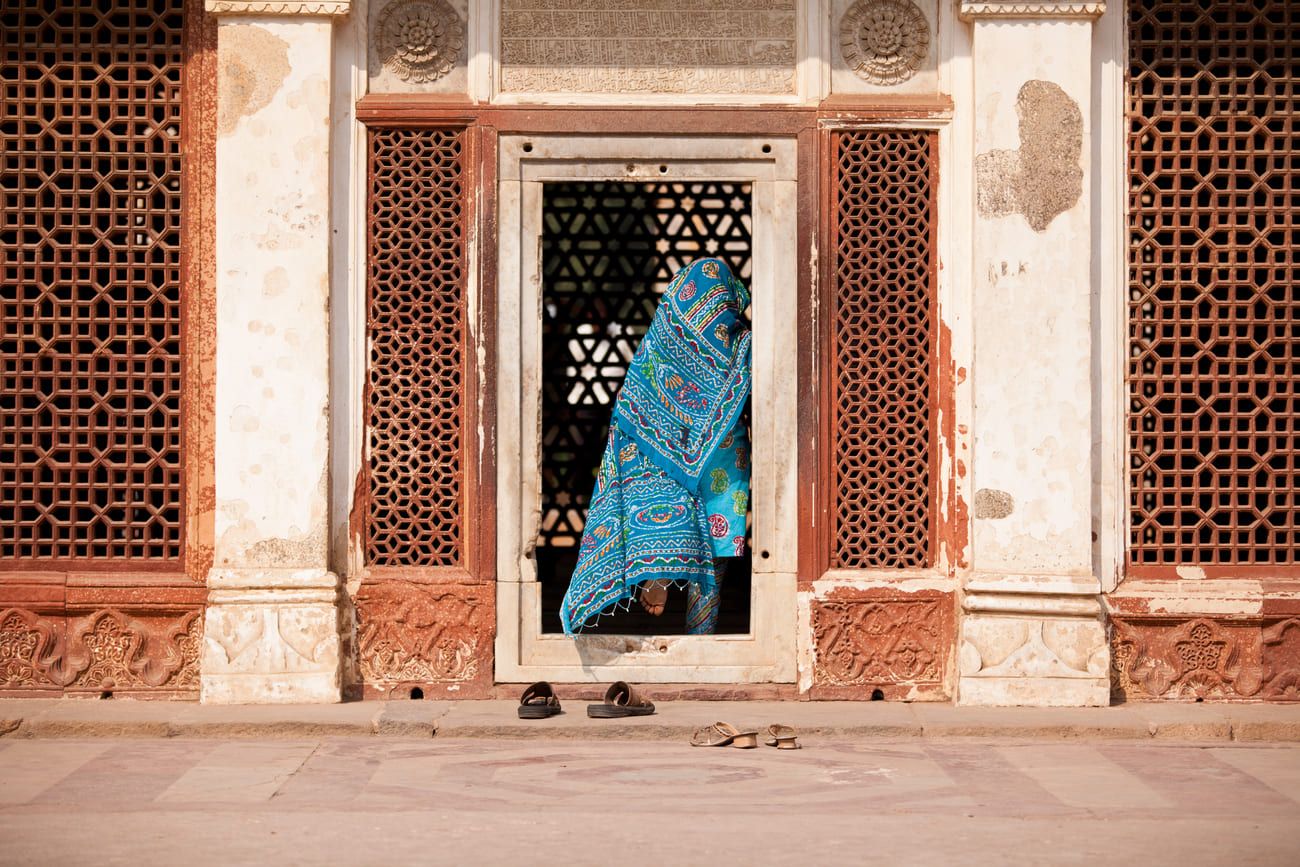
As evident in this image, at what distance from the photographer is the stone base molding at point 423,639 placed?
298 inches

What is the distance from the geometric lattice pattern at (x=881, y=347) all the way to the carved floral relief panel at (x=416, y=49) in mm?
1758

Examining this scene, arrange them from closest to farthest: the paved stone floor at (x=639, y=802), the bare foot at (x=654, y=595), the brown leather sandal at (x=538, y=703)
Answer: the paved stone floor at (x=639, y=802)
the brown leather sandal at (x=538, y=703)
the bare foot at (x=654, y=595)

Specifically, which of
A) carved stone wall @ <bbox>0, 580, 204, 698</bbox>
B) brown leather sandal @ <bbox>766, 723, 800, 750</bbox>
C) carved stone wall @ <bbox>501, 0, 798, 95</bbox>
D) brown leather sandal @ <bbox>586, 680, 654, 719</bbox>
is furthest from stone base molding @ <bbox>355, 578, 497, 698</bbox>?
carved stone wall @ <bbox>501, 0, 798, 95</bbox>

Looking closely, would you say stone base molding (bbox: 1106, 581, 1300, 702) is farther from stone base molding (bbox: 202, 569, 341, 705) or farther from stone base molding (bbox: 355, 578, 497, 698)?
stone base molding (bbox: 202, 569, 341, 705)

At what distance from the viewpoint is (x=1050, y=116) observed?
7453 mm

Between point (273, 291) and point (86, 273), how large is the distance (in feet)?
2.98

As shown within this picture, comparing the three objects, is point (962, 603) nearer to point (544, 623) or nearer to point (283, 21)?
point (544, 623)

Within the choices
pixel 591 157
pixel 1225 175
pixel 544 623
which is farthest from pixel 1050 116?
pixel 544 623

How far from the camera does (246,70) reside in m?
7.45

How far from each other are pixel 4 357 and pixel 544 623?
3.22 meters

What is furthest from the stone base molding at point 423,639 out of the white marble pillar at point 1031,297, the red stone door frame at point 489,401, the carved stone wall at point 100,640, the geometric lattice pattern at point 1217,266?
the geometric lattice pattern at point 1217,266

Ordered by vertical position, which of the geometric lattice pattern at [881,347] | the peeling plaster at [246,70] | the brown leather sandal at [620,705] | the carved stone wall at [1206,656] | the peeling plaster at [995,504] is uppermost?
the peeling plaster at [246,70]

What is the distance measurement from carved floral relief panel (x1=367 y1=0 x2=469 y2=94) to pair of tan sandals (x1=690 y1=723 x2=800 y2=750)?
10.0ft

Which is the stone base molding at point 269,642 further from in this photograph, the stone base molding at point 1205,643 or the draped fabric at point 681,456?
the stone base molding at point 1205,643
